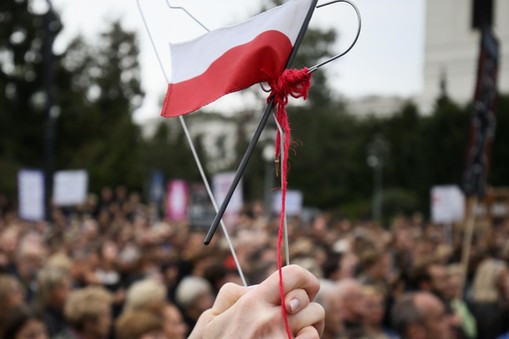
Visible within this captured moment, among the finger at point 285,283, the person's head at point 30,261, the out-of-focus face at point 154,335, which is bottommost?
the person's head at point 30,261

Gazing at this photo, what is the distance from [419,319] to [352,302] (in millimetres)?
417

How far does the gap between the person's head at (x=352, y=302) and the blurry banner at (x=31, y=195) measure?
7.32m

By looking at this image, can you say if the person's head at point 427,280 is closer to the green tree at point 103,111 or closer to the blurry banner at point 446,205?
the blurry banner at point 446,205

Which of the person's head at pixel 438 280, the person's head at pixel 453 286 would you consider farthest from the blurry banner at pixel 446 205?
the person's head at pixel 438 280

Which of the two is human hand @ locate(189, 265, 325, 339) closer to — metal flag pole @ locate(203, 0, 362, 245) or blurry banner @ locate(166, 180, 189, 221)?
metal flag pole @ locate(203, 0, 362, 245)

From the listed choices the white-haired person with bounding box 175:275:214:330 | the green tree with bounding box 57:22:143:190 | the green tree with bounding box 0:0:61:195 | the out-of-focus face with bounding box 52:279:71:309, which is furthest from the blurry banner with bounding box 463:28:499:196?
the green tree with bounding box 0:0:61:195

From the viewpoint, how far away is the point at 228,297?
1.67 m

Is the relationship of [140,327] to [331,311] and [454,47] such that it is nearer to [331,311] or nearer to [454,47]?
[331,311]

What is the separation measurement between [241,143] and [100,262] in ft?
96.1

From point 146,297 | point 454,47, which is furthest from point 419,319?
point 454,47

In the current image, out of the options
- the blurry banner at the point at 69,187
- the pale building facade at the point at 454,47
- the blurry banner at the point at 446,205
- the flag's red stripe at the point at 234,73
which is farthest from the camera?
the pale building facade at the point at 454,47

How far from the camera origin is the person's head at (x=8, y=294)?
4.39 m

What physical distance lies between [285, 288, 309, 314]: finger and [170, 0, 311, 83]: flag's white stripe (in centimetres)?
57

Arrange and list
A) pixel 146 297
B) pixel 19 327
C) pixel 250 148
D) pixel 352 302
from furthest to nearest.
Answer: pixel 352 302, pixel 146 297, pixel 19 327, pixel 250 148
